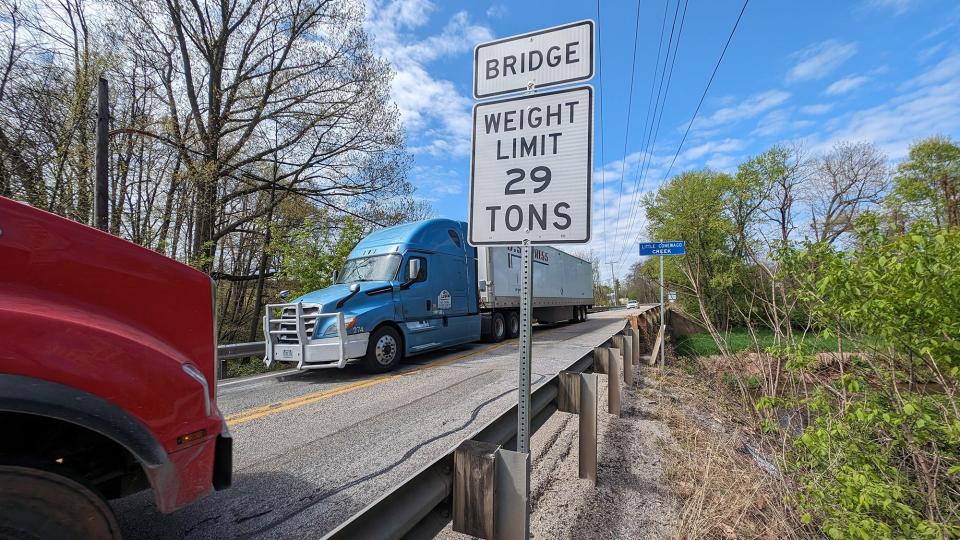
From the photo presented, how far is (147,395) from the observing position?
164 cm

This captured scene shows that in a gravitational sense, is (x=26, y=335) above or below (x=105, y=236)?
below

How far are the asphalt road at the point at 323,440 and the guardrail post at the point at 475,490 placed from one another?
1264mm

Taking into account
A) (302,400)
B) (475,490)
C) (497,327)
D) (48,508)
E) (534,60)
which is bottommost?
(302,400)

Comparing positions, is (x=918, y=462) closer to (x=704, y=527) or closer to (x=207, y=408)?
(x=704, y=527)

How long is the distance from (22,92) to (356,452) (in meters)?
12.9

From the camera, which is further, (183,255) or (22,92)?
(183,255)

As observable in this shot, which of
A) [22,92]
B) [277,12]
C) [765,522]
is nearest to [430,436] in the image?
[765,522]

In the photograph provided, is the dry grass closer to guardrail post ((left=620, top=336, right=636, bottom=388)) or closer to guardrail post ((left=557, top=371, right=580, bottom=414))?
guardrail post ((left=557, top=371, right=580, bottom=414))

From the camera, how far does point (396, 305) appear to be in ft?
27.9

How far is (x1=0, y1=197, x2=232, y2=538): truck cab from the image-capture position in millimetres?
1375

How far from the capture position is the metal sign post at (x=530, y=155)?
2.11m

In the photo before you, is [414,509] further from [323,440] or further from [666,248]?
[666,248]

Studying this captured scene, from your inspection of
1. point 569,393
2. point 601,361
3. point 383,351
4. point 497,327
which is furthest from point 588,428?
point 497,327

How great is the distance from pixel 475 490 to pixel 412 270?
7.42m
